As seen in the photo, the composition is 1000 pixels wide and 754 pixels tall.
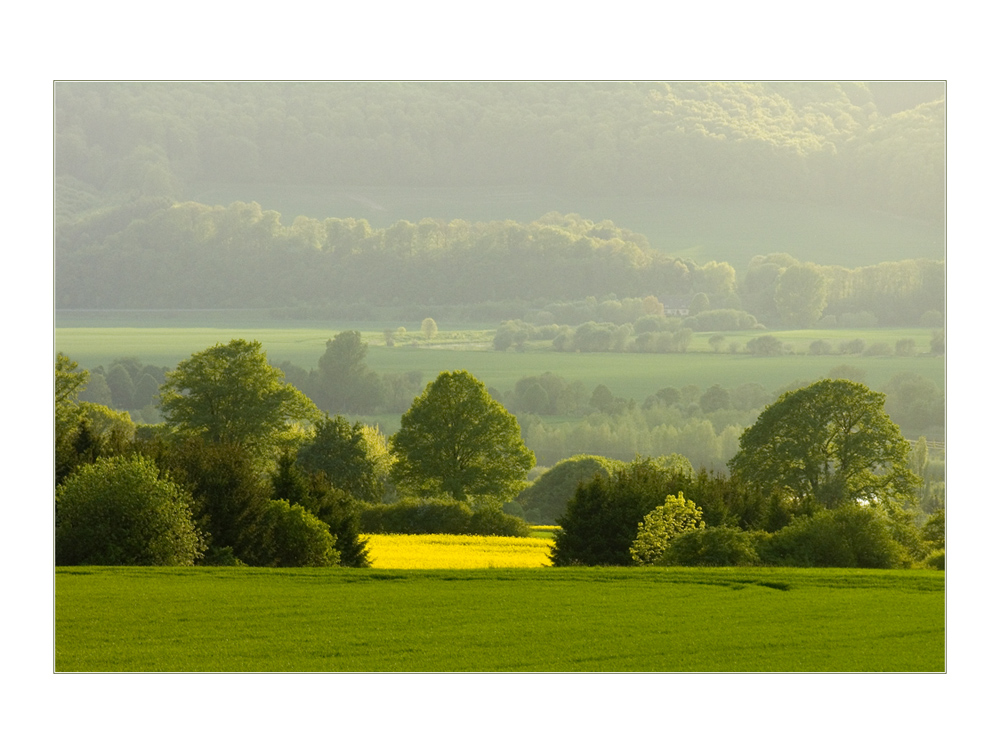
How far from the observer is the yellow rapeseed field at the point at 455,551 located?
56.4 feet

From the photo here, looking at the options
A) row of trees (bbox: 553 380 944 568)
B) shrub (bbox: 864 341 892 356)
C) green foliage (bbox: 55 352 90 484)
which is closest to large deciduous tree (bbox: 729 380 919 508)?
row of trees (bbox: 553 380 944 568)

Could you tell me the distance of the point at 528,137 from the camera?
17938 millimetres

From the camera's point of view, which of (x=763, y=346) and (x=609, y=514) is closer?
(x=609, y=514)

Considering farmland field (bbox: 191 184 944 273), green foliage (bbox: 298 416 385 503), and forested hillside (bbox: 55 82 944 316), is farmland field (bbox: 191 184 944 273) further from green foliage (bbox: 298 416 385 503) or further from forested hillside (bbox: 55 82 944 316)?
green foliage (bbox: 298 416 385 503)

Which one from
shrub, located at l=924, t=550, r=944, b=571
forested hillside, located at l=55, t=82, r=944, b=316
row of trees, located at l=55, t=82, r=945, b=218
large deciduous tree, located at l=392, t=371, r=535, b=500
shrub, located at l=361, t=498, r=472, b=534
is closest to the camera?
shrub, located at l=924, t=550, r=944, b=571

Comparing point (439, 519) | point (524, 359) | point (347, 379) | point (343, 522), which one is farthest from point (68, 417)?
point (524, 359)

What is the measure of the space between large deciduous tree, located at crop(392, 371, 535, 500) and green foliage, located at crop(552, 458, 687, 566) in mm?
1458

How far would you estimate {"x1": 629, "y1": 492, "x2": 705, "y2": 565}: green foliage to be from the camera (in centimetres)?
1703

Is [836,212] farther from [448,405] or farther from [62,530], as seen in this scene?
[62,530]

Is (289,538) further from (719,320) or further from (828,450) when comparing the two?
(828,450)

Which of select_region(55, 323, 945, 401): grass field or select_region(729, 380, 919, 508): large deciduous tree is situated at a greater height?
select_region(55, 323, 945, 401): grass field

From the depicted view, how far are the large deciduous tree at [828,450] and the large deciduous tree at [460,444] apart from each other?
395cm

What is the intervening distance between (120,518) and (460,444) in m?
5.90
